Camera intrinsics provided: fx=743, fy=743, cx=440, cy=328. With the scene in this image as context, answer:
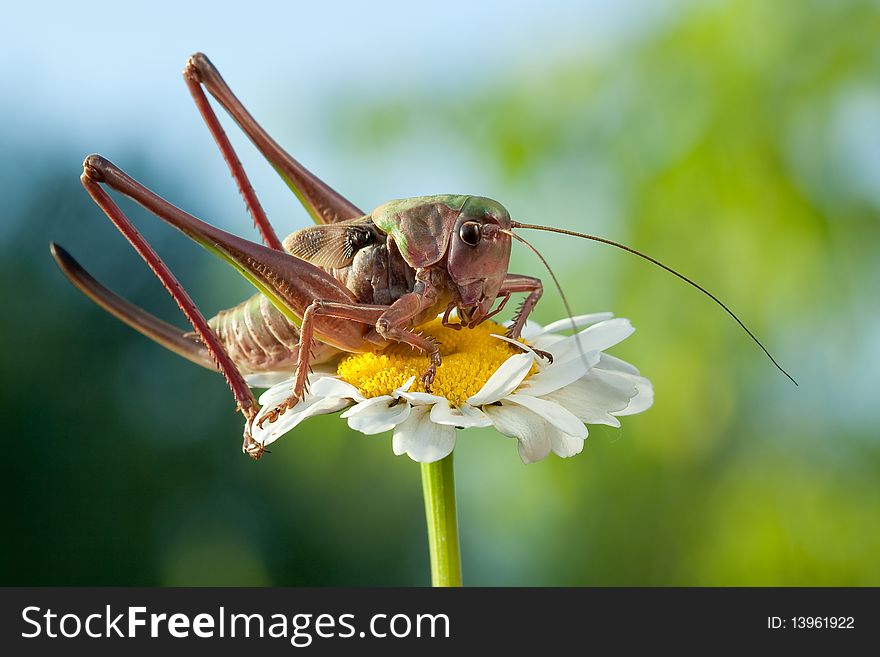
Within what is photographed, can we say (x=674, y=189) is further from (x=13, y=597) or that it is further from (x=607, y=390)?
(x=13, y=597)

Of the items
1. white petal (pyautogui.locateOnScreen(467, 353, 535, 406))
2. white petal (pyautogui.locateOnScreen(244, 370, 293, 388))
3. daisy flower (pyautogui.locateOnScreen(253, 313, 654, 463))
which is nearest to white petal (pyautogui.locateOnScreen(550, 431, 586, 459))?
daisy flower (pyautogui.locateOnScreen(253, 313, 654, 463))

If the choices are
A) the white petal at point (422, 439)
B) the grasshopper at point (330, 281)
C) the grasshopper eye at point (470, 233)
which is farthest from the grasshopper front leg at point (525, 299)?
the white petal at point (422, 439)

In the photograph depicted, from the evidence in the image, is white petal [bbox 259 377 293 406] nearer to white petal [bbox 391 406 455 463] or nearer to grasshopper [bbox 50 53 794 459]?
grasshopper [bbox 50 53 794 459]

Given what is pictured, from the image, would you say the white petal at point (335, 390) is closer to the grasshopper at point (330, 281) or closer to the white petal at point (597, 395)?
the grasshopper at point (330, 281)

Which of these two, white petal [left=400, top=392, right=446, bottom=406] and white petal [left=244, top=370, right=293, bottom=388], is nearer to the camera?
white petal [left=400, top=392, right=446, bottom=406]

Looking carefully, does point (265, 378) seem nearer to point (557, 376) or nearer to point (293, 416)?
point (293, 416)
